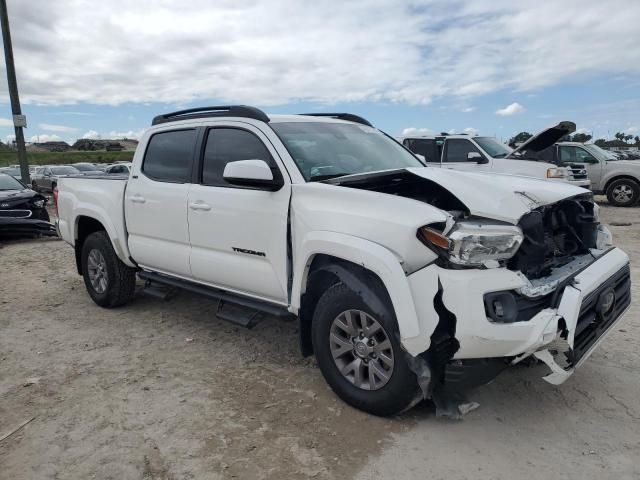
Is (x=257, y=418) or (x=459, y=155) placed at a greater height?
(x=459, y=155)

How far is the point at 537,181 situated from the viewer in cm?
377

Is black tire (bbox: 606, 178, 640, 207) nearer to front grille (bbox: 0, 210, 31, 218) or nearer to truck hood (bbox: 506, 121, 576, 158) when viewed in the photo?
truck hood (bbox: 506, 121, 576, 158)

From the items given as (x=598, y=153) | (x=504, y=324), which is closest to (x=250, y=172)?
(x=504, y=324)

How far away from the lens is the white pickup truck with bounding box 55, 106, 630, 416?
111 inches

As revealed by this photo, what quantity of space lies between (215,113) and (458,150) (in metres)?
8.93

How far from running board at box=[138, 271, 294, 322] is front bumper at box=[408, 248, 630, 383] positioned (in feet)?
4.25

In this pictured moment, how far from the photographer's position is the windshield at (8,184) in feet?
36.4

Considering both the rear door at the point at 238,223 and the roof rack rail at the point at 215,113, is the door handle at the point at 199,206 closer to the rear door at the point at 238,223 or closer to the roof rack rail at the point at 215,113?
the rear door at the point at 238,223

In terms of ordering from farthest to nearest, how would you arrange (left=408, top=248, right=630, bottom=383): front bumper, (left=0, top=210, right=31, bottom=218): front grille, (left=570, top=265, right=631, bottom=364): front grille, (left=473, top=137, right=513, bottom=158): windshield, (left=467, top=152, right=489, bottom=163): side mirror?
1. (left=473, top=137, right=513, bottom=158): windshield
2. (left=467, top=152, right=489, bottom=163): side mirror
3. (left=0, top=210, right=31, bottom=218): front grille
4. (left=570, top=265, right=631, bottom=364): front grille
5. (left=408, top=248, right=630, bottom=383): front bumper

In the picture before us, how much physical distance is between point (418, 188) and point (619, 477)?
193cm

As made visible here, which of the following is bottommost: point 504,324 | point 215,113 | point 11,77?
point 504,324

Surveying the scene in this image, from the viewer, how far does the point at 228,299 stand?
4.20 metres

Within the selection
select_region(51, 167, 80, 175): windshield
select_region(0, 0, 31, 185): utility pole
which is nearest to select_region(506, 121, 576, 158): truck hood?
select_region(0, 0, 31, 185): utility pole

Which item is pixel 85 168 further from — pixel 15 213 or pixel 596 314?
pixel 596 314
